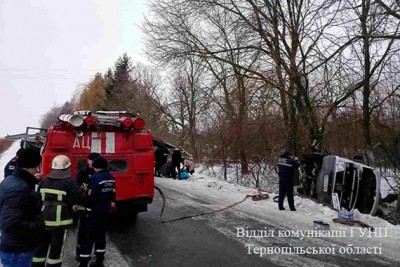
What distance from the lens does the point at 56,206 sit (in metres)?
4.52

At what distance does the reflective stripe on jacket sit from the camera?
4.50m

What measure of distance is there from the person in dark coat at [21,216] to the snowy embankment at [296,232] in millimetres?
3538

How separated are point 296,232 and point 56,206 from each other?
472 cm

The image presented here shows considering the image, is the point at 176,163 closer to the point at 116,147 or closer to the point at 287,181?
the point at 287,181

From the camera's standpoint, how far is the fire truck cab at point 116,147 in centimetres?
661

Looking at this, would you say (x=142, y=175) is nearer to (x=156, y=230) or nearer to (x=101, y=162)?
(x=156, y=230)

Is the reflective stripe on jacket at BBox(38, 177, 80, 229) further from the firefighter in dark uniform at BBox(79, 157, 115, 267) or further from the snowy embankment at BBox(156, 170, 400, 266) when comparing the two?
the snowy embankment at BBox(156, 170, 400, 266)

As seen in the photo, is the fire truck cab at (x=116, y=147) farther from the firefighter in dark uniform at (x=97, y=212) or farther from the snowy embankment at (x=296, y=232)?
the snowy embankment at (x=296, y=232)

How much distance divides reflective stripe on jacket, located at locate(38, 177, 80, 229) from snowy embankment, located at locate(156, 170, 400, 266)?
2901 millimetres

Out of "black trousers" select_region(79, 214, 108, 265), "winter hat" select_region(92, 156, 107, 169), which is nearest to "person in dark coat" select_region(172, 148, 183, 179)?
"winter hat" select_region(92, 156, 107, 169)

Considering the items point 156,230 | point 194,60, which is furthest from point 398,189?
point 194,60

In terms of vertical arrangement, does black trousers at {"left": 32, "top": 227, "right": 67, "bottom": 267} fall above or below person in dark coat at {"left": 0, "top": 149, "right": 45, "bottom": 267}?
below

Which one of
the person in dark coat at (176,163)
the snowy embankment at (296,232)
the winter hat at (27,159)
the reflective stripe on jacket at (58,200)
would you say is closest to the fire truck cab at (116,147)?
the snowy embankment at (296,232)

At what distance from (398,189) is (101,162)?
10.6m
